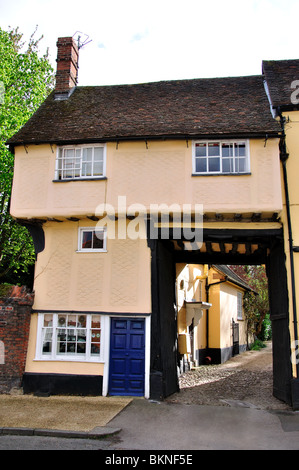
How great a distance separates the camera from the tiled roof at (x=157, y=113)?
1229 cm

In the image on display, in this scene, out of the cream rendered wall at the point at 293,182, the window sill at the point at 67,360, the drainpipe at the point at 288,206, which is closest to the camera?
the drainpipe at the point at 288,206

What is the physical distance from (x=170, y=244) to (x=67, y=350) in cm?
437

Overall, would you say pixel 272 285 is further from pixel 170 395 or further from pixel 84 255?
pixel 84 255

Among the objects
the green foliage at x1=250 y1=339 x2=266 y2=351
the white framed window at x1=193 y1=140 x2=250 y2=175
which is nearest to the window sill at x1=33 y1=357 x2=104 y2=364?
the white framed window at x1=193 y1=140 x2=250 y2=175

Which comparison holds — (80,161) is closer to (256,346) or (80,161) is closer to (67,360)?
(67,360)

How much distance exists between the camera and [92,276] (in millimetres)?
12375

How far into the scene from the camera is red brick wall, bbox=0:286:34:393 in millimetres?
11953

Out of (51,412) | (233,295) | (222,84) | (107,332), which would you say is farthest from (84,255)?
(233,295)

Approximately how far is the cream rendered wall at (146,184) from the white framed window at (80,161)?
248mm

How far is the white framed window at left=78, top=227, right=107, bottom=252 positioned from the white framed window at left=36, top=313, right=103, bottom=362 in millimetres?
1953

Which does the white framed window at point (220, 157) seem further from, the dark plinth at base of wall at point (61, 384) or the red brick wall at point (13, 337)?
the dark plinth at base of wall at point (61, 384)

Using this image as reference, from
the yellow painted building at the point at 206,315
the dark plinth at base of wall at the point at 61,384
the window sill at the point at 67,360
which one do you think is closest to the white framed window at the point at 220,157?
the yellow painted building at the point at 206,315

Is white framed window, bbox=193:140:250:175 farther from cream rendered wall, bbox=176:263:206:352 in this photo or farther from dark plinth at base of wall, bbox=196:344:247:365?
dark plinth at base of wall, bbox=196:344:247:365

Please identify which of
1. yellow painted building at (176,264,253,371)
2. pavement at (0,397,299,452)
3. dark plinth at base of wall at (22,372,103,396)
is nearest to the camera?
pavement at (0,397,299,452)
